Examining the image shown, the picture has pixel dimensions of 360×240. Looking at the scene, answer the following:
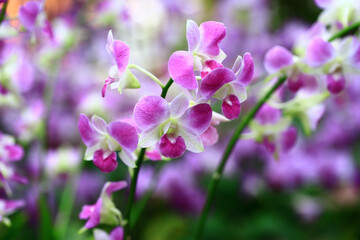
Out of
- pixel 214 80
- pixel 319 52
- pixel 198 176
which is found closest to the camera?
pixel 214 80

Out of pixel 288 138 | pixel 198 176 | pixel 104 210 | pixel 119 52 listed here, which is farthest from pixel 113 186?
pixel 198 176

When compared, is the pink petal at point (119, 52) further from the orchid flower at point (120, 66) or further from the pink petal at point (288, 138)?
the pink petal at point (288, 138)

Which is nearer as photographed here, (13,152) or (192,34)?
(192,34)

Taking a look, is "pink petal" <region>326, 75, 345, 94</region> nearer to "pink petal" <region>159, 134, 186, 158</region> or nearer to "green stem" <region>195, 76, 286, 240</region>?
"green stem" <region>195, 76, 286, 240</region>

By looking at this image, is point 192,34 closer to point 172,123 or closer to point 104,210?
point 172,123

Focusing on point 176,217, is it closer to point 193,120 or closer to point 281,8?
point 193,120

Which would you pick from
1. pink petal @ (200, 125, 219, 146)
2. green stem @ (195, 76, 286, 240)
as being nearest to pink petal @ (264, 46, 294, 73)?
green stem @ (195, 76, 286, 240)
